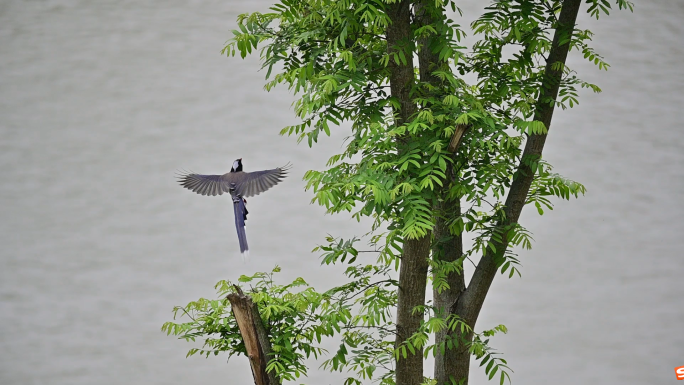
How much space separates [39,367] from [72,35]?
2.23m

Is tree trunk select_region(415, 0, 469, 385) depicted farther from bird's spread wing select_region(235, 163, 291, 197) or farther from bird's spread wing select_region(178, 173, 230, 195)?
bird's spread wing select_region(178, 173, 230, 195)

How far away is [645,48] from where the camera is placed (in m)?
5.75

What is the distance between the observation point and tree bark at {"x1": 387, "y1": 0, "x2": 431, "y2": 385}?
9.80 feet

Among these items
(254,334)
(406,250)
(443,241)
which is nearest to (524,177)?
(443,241)

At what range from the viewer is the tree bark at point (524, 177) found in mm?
3244

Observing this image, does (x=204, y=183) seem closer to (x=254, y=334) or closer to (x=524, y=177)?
(x=254, y=334)

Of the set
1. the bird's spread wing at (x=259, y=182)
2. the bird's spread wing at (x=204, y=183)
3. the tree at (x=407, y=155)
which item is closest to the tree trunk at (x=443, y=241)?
the tree at (x=407, y=155)

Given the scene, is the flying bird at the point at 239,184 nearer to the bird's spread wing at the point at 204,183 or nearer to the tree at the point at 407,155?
the bird's spread wing at the point at 204,183

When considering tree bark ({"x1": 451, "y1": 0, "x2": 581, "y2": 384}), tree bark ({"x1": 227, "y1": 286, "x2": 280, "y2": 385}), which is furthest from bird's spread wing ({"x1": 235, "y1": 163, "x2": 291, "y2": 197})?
tree bark ({"x1": 451, "y1": 0, "x2": 581, "y2": 384})

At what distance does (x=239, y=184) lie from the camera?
314cm

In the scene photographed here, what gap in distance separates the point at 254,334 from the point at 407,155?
0.92m

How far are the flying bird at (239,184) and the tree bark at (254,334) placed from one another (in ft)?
0.77

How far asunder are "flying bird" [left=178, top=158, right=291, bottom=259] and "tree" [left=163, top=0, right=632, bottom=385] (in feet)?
0.69

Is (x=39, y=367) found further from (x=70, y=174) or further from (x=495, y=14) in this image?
(x=495, y=14)
